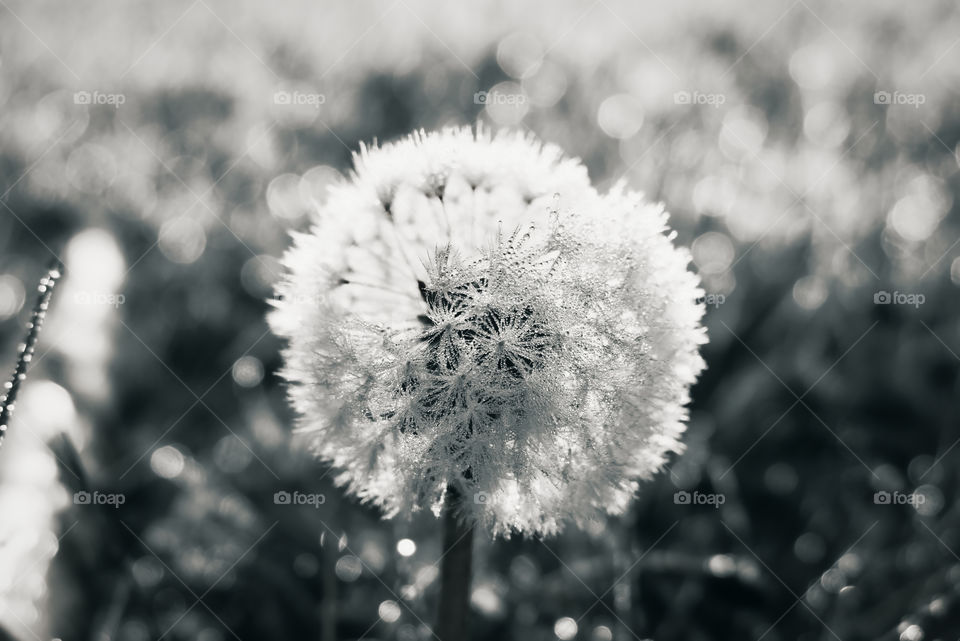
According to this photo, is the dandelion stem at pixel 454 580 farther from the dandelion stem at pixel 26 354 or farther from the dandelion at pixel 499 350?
the dandelion stem at pixel 26 354

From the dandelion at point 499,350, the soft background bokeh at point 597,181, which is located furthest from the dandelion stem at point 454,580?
the soft background bokeh at point 597,181

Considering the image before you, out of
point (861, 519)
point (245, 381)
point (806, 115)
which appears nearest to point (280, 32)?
point (245, 381)

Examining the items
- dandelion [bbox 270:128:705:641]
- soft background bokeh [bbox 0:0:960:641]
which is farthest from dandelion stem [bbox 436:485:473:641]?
soft background bokeh [bbox 0:0:960:641]

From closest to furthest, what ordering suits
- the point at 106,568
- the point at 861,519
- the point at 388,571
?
1. the point at 106,568
2. the point at 388,571
3. the point at 861,519

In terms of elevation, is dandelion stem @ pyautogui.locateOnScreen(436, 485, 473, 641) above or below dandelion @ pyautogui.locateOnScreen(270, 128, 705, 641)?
below

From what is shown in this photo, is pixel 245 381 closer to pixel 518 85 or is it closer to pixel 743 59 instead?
pixel 518 85

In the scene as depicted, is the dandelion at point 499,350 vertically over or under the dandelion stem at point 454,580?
over

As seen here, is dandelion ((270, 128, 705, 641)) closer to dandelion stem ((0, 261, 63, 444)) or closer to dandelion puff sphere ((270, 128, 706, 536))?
dandelion puff sphere ((270, 128, 706, 536))
